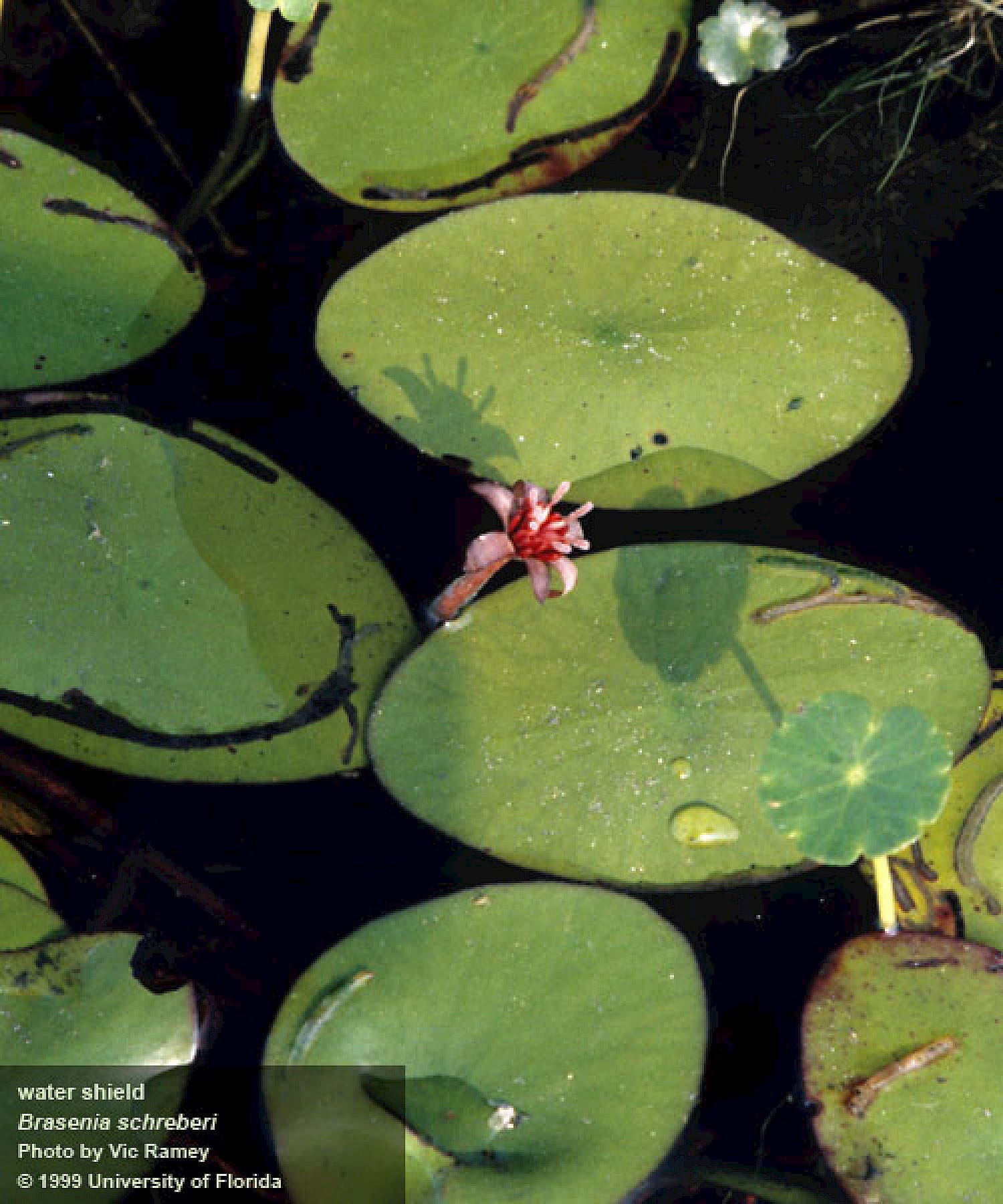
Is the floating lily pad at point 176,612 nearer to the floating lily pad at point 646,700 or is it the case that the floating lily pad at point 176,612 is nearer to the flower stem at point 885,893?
the floating lily pad at point 646,700

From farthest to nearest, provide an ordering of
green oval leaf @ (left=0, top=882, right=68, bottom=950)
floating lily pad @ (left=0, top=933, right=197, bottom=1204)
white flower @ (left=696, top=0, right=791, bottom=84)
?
white flower @ (left=696, top=0, right=791, bottom=84) → green oval leaf @ (left=0, top=882, right=68, bottom=950) → floating lily pad @ (left=0, top=933, right=197, bottom=1204)

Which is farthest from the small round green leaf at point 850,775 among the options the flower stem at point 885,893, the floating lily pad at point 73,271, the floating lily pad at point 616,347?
the floating lily pad at point 73,271

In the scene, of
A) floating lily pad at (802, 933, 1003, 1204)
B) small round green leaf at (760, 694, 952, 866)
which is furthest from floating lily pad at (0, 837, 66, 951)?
floating lily pad at (802, 933, 1003, 1204)

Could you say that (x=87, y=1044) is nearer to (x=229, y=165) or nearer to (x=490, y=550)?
(x=490, y=550)

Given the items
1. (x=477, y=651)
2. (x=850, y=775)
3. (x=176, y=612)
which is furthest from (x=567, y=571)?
(x=176, y=612)

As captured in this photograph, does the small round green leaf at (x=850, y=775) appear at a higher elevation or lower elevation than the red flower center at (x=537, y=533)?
lower

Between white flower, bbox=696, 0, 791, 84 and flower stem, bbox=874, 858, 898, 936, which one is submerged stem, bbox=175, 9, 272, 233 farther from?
flower stem, bbox=874, 858, 898, 936
